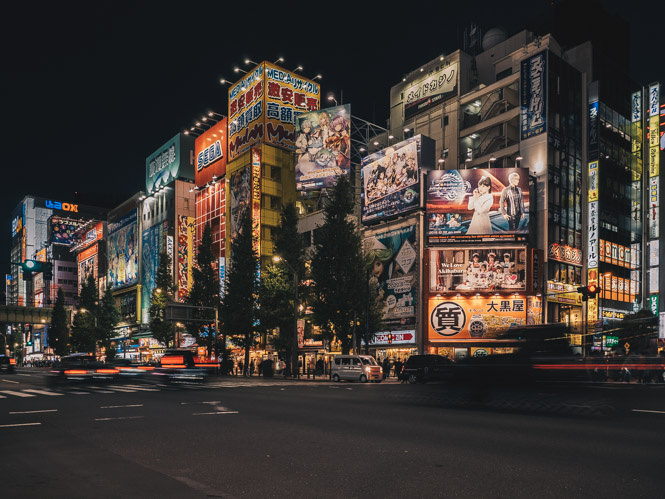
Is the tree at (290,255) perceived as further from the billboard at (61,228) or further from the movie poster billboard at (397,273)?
the billboard at (61,228)

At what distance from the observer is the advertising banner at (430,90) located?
195ft

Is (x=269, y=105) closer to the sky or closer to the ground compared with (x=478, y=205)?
closer to the sky

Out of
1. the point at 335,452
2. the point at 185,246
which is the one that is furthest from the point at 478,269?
the point at 185,246

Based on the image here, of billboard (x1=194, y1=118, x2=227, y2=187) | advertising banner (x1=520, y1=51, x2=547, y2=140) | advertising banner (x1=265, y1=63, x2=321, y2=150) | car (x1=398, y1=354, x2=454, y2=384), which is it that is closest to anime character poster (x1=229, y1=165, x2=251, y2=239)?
advertising banner (x1=265, y1=63, x2=321, y2=150)

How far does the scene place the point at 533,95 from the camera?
167ft

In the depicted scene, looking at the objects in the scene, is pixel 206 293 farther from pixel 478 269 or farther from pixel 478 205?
pixel 478 205

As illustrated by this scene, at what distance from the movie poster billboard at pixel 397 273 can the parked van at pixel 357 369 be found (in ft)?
40.3

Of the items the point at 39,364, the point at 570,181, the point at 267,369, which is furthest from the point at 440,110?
the point at 39,364

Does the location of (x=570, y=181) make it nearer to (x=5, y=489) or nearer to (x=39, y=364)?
(x=5, y=489)

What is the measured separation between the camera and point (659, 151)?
166ft

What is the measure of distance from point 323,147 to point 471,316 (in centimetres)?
2182

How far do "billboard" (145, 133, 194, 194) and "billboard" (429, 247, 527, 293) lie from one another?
5363cm

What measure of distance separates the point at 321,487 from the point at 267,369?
3862cm

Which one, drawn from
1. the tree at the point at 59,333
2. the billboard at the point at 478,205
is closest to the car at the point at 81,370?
the billboard at the point at 478,205
